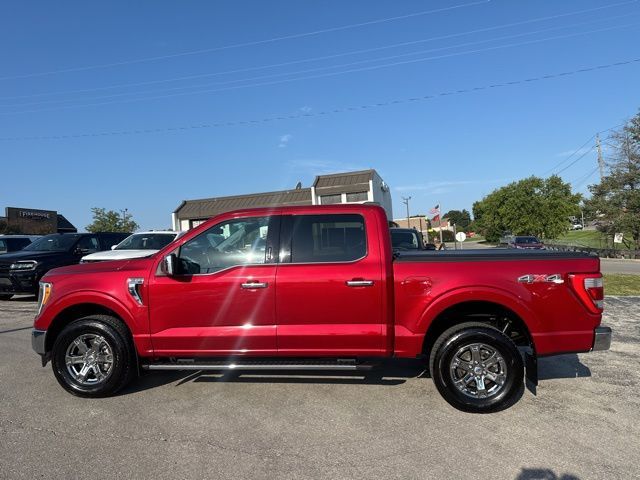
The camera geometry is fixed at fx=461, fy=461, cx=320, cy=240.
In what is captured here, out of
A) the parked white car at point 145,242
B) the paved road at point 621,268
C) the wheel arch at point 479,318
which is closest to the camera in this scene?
the wheel arch at point 479,318

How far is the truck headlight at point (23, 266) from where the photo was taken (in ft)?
37.2

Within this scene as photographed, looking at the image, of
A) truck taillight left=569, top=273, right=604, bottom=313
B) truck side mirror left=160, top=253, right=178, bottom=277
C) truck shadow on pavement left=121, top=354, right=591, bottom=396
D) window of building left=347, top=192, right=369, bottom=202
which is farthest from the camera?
window of building left=347, top=192, right=369, bottom=202

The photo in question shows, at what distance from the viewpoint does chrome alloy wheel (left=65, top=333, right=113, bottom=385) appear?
4750 millimetres

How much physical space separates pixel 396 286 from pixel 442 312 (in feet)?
1.68

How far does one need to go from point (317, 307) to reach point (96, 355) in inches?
93.3

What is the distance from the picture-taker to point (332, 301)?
439cm

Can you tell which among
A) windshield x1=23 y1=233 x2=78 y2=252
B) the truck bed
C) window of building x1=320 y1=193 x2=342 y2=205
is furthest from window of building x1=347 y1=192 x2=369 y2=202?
the truck bed

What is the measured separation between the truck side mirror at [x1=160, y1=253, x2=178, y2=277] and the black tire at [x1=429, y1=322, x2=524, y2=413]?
2620 millimetres

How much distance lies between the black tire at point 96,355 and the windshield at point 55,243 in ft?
29.1

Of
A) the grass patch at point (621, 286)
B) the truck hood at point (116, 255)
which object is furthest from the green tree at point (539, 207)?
the truck hood at point (116, 255)

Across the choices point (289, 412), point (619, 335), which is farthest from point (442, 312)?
point (619, 335)

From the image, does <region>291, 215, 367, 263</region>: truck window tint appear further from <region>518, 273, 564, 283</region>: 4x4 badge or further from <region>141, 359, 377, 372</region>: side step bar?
<region>518, 273, 564, 283</region>: 4x4 badge

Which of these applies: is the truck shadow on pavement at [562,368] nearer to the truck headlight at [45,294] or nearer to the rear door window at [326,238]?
the rear door window at [326,238]

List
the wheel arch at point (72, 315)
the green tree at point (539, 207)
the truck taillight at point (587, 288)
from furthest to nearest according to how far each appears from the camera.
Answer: the green tree at point (539, 207)
the wheel arch at point (72, 315)
the truck taillight at point (587, 288)
